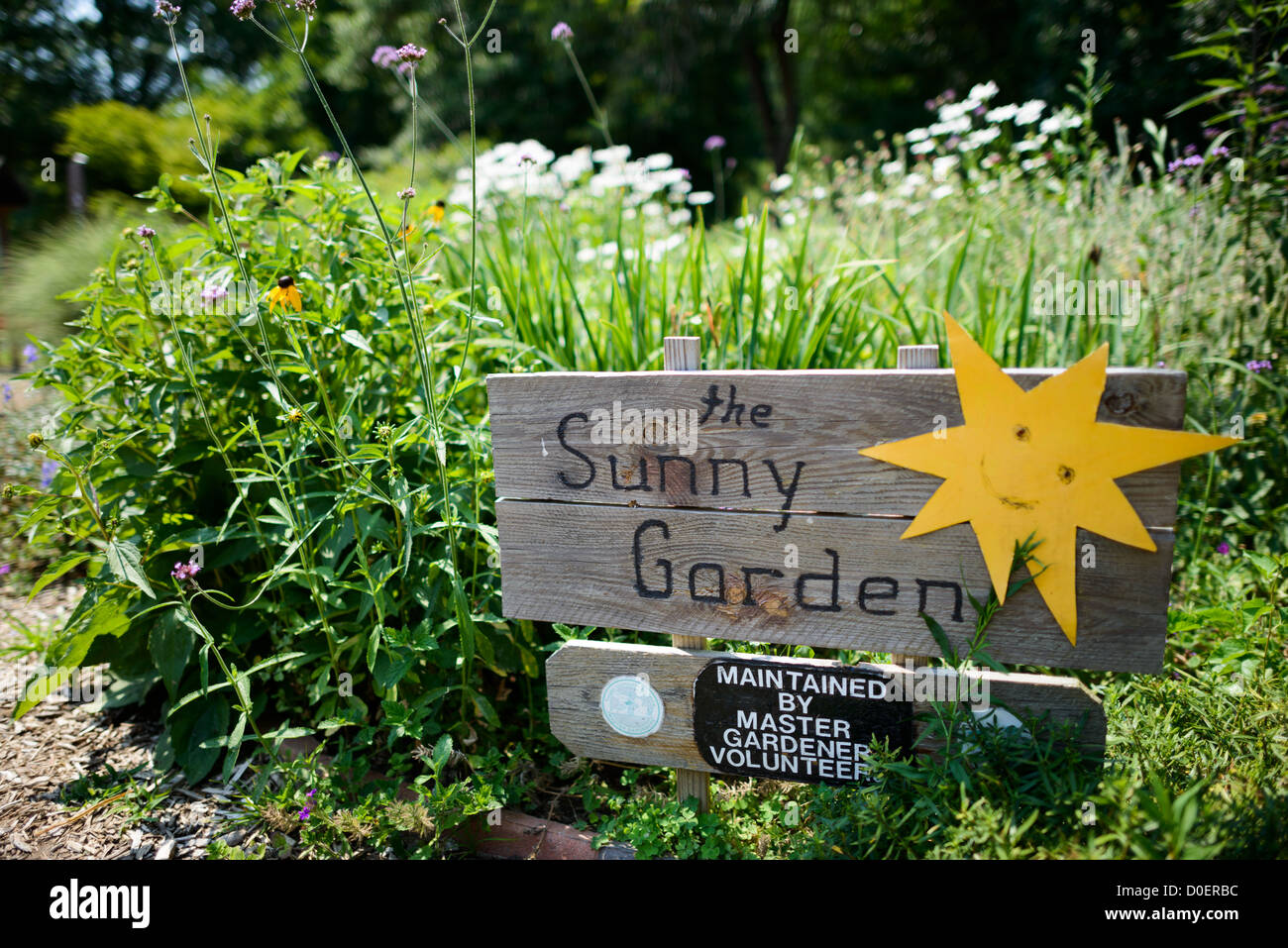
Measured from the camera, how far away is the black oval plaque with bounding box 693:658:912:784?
1715 mm

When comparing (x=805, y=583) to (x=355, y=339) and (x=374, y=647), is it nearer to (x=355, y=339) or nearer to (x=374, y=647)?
(x=374, y=647)

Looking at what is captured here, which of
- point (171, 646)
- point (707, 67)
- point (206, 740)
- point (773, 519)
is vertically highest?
point (707, 67)

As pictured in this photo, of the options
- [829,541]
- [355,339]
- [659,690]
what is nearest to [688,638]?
[659,690]

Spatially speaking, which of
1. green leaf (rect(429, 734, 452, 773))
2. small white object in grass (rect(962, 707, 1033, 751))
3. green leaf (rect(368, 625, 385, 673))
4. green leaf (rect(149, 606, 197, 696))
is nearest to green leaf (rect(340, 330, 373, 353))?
green leaf (rect(368, 625, 385, 673))

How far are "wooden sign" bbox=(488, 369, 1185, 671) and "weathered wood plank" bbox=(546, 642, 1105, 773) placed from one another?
5 cm

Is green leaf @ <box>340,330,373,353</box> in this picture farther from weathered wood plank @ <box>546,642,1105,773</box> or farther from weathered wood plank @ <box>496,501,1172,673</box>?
weathered wood plank @ <box>546,642,1105,773</box>

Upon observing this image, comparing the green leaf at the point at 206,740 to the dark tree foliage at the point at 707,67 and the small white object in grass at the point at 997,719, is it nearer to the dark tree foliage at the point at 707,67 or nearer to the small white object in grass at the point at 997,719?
the small white object in grass at the point at 997,719

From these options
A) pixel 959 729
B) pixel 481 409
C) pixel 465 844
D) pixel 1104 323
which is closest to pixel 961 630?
pixel 959 729

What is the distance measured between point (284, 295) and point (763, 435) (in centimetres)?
112

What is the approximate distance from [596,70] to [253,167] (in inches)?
674

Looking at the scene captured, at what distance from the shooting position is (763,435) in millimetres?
1695

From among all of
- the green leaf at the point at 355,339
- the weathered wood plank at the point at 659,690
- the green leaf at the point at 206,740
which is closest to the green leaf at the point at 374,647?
the weathered wood plank at the point at 659,690

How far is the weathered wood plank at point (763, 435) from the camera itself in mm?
1501

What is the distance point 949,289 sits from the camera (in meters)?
2.60
